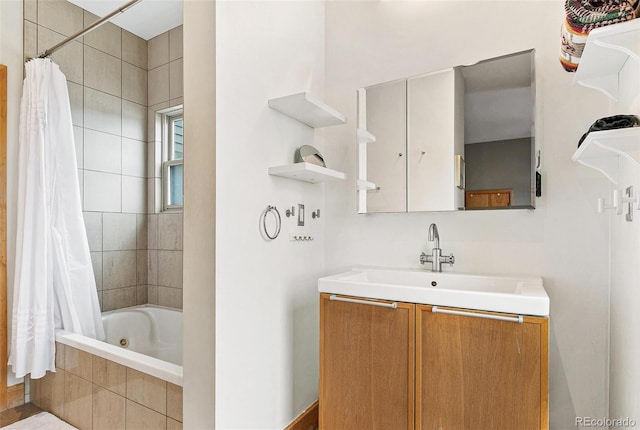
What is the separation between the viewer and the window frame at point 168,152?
3191 mm

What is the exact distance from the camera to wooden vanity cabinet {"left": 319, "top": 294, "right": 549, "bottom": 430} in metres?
1.35

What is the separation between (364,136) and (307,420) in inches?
66.7

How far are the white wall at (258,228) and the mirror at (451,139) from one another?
0.41 meters

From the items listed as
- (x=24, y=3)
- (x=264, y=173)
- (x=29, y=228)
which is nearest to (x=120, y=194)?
(x=29, y=228)

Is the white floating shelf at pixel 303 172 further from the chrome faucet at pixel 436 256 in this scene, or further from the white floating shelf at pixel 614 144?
the white floating shelf at pixel 614 144

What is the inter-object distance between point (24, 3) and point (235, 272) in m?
2.43

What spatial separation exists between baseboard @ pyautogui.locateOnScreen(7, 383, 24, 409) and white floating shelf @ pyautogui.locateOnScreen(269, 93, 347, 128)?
2.33m

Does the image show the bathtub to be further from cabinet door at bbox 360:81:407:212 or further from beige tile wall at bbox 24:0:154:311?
cabinet door at bbox 360:81:407:212

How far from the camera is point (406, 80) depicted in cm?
208

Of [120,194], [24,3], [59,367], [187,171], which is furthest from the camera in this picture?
[120,194]

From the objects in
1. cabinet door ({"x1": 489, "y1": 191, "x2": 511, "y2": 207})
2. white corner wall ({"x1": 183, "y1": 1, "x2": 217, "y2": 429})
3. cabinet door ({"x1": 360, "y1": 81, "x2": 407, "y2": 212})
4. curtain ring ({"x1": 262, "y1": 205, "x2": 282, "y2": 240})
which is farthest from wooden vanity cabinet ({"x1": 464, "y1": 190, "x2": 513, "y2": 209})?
white corner wall ({"x1": 183, "y1": 1, "x2": 217, "y2": 429})

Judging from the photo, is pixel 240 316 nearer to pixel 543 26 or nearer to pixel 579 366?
pixel 579 366

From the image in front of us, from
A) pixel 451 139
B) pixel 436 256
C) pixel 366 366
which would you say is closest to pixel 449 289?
pixel 436 256

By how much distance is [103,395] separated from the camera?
6.13 ft
